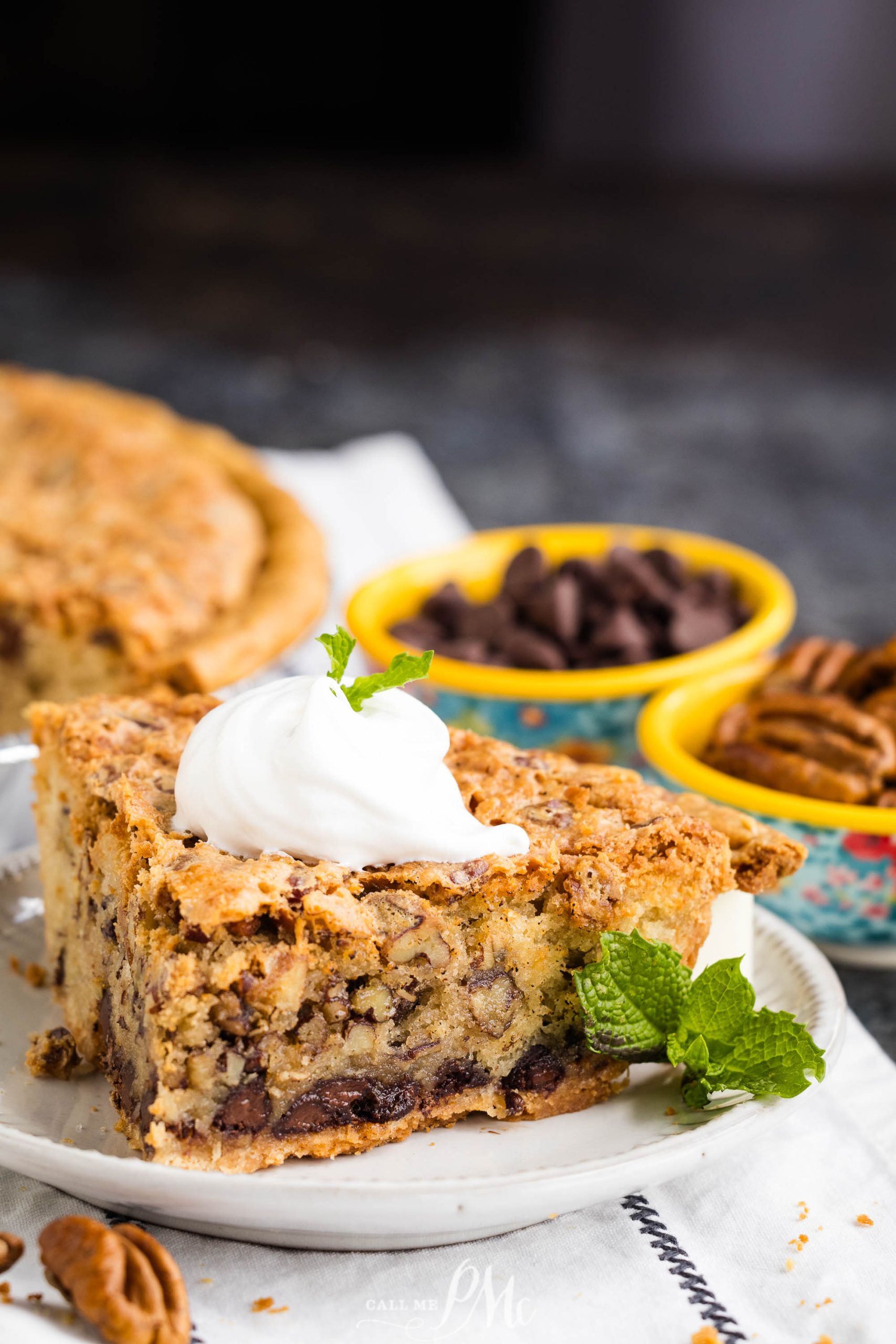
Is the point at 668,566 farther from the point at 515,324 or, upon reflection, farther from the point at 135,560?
the point at 515,324

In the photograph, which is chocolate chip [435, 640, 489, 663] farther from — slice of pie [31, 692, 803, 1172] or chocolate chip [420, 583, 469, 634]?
slice of pie [31, 692, 803, 1172]

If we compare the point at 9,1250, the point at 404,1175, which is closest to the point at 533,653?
the point at 404,1175

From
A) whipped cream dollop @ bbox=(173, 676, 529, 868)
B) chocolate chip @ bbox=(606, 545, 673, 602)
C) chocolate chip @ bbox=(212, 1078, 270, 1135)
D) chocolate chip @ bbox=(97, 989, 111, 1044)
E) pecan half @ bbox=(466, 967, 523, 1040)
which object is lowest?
chocolate chip @ bbox=(606, 545, 673, 602)

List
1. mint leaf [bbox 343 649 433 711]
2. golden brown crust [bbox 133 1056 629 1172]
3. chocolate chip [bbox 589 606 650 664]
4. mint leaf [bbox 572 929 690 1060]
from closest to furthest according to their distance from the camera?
golden brown crust [bbox 133 1056 629 1172]
mint leaf [bbox 572 929 690 1060]
mint leaf [bbox 343 649 433 711]
chocolate chip [bbox 589 606 650 664]

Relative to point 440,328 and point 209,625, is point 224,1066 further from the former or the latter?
point 440,328

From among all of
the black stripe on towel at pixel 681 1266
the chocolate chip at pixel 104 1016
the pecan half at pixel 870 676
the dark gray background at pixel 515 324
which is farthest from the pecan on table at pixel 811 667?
the dark gray background at pixel 515 324

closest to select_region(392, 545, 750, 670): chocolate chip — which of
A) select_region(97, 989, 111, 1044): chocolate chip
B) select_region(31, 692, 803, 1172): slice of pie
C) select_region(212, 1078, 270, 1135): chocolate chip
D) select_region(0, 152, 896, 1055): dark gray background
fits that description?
select_region(31, 692, 803, 1172): slice of pie
